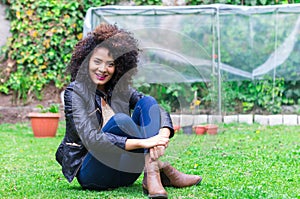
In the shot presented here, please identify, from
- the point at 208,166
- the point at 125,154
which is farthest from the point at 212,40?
the point at 125,154

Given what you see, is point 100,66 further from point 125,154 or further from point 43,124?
point 43,124

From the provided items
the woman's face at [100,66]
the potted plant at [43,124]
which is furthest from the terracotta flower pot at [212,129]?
the woman's face at [100,66]

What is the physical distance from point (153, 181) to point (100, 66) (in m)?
0.66

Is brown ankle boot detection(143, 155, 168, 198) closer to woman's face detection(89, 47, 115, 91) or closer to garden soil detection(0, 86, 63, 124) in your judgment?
woman's face detection(89, 47, 115, 91)

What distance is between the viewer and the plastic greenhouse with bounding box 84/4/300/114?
726 centimetres

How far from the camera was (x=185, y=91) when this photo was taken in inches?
309

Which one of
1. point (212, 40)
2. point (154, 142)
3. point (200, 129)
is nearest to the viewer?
point (154, 142)

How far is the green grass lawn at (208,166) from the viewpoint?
3119 mm

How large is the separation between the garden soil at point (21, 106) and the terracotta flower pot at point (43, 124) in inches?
47.4

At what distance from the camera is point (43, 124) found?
6.52 m

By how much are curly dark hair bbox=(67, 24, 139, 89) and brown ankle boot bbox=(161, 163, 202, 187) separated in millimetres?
548

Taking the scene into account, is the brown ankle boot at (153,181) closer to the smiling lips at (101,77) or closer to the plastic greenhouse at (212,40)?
the smiling lips at (101,77)

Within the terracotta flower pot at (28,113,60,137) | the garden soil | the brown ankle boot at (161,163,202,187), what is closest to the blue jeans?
the brown ankle boot at (161,163,202,187)

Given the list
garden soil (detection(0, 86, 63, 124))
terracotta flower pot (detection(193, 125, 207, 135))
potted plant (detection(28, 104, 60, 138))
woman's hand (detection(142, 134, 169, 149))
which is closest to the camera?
woman's hand (detection(142, 134, 169, 149))
